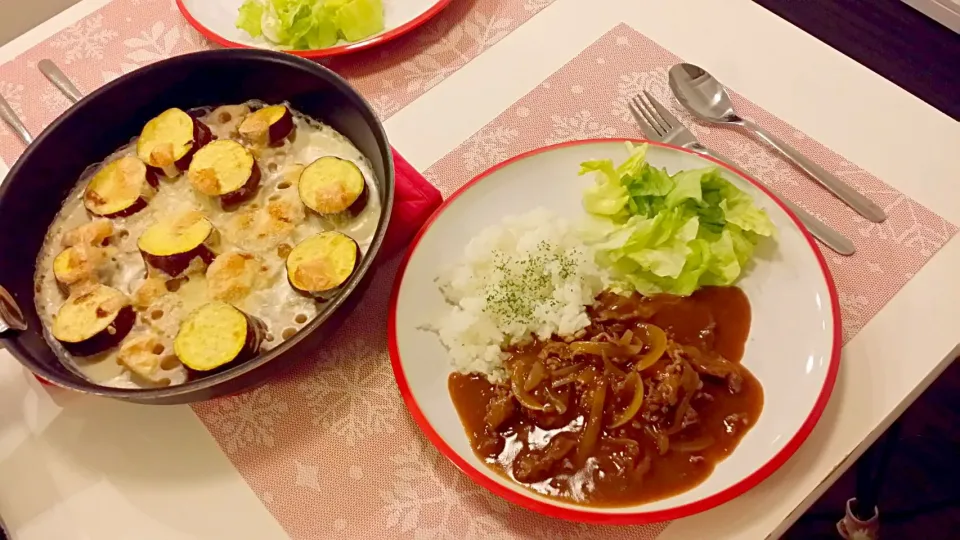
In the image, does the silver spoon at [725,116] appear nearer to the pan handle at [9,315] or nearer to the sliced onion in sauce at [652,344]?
the sliced onion in sauce at [652,344]

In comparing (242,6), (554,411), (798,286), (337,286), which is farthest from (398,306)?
(242,6)

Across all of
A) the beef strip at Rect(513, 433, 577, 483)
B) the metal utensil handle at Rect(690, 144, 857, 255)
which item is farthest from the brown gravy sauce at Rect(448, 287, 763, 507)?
the metal utensil handle at Rect(690, 144, 857, 255)

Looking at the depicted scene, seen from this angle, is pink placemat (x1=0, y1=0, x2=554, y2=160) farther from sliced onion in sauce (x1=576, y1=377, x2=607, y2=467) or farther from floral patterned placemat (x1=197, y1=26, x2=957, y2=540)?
sliced onion in sauce (x1=576, y1=377, x2=607, y2=467)

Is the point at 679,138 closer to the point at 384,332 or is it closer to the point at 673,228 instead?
the point at 673,228

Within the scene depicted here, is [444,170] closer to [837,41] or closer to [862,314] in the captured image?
[862,314]

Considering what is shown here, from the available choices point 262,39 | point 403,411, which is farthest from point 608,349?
point 262,39
